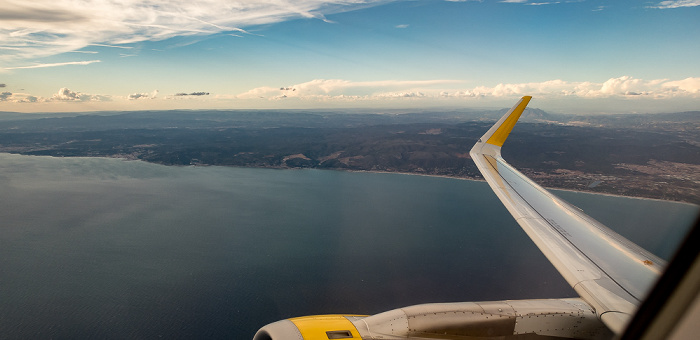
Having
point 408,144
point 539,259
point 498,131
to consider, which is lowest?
point 539,259

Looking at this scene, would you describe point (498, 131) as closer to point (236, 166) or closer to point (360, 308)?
point (360, 308)

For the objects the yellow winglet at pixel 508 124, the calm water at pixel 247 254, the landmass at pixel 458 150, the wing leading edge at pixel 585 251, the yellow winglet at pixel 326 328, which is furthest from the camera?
the landmass at pixel 458 150

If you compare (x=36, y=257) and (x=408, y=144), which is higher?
(x=408, y=144)

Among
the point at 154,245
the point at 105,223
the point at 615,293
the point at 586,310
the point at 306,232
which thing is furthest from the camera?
the point at 105,223

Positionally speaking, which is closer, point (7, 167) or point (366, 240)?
point (366, 240)

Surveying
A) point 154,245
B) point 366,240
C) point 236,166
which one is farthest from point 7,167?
point 366,240

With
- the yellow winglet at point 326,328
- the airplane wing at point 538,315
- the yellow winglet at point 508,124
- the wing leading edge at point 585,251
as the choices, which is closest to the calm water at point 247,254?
the yellow winglet at point 508,124

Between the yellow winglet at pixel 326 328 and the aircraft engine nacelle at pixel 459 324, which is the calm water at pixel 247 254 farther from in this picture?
the yellow winglet at pixel 326 328
